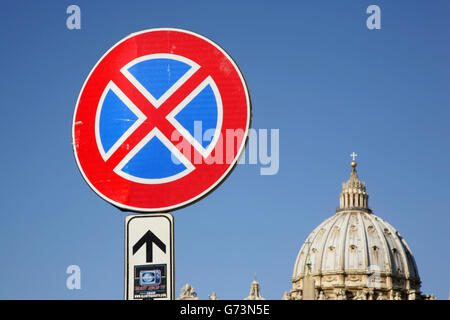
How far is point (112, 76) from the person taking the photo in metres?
5.66

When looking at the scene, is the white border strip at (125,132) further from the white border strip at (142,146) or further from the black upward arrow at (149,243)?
the black upward arrow at (149,243)

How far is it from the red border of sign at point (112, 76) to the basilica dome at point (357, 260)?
161m

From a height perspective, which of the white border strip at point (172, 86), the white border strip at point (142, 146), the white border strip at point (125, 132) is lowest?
the white border strip at point (142, 146)

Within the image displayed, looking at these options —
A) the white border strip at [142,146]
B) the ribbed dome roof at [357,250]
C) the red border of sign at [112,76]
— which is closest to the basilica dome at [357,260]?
the ribbed dome roof at [357,250]

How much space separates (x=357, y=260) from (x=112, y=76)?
6729 inches

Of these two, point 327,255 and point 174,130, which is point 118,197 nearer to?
point 174,130

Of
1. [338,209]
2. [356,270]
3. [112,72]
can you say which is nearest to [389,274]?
[356,270]

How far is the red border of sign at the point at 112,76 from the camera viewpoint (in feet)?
17.7

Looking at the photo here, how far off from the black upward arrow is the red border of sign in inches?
4.9

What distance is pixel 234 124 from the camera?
17.7ft

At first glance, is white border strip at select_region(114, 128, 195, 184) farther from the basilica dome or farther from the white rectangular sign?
the basilica dome

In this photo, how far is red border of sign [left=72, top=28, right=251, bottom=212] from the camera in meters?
5.40

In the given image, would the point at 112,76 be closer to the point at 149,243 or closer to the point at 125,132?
the point at 125,132
